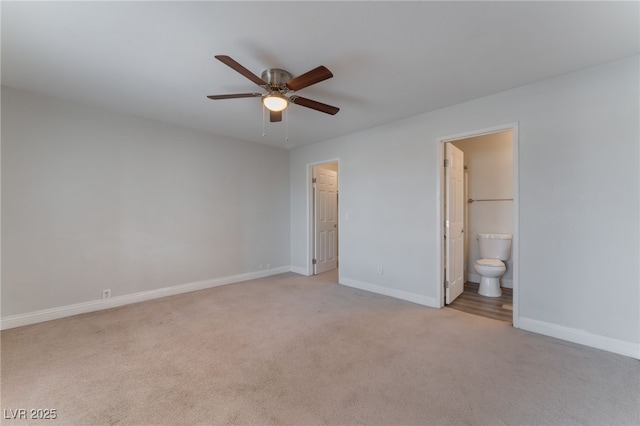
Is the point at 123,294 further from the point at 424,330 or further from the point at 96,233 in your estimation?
the point at 424,330

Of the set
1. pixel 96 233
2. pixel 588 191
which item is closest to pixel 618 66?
pixel 588 191

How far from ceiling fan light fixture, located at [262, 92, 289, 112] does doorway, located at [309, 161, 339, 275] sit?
248 cm

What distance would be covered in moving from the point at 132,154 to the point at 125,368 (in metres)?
2.61

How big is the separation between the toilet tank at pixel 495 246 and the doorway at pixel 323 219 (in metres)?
2.66

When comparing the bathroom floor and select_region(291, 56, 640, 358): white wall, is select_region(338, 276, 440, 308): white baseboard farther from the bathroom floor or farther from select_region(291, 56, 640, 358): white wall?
the bathroom floor

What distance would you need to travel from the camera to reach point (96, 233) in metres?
3.15

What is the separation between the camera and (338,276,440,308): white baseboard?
3.28m

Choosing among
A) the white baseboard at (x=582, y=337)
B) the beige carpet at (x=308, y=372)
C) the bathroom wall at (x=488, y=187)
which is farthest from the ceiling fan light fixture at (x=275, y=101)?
the bathroom wall at (x=488, y=187)

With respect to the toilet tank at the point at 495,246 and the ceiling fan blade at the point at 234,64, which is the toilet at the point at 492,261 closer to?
the toilet tank at the point at 495,246

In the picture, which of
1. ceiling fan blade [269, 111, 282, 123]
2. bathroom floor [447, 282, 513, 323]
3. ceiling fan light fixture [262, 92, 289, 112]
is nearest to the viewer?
ceiling fan light fixture [262, 92, 289, 112]

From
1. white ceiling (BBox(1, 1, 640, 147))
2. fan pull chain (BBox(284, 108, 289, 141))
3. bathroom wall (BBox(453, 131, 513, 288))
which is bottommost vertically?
bathroom wall (BBox(453, 131, 513, 288))

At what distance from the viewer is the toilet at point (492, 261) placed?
354 cm

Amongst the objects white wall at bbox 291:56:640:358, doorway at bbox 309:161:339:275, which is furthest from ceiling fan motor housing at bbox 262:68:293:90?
doorway at bbox 309:161:339:275

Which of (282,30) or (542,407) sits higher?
(282,30)
